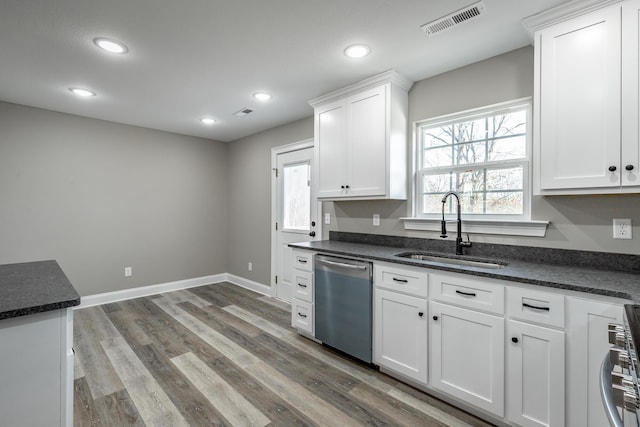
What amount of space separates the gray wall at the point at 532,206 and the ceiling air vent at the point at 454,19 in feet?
2.05

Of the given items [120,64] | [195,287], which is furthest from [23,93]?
[195,287]

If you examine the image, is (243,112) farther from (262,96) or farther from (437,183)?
(437,183)

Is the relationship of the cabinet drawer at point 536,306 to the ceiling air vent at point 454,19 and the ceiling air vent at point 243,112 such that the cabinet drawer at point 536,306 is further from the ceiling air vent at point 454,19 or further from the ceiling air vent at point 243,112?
the ceiling air vent at point 243,112

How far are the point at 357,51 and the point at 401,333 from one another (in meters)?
2.15

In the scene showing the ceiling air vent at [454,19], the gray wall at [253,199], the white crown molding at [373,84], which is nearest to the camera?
the ceiling air vent at [454,19]

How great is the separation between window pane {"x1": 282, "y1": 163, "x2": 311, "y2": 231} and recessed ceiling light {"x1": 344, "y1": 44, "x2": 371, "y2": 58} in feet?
5.75

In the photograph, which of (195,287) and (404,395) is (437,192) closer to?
(404,395)

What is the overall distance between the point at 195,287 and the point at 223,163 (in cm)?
212

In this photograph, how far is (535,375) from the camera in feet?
5.44

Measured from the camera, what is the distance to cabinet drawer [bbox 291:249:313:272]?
2980 mm

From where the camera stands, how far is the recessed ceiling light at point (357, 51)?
7.47 ft

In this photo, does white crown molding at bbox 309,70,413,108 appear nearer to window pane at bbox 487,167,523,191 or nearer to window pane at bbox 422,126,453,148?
window pane at bbox 422,126,453,148

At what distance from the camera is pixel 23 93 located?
3.15 m

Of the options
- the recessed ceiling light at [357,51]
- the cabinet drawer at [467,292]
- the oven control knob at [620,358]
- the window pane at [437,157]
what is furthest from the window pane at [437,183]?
the oven control knob at [620,358]
